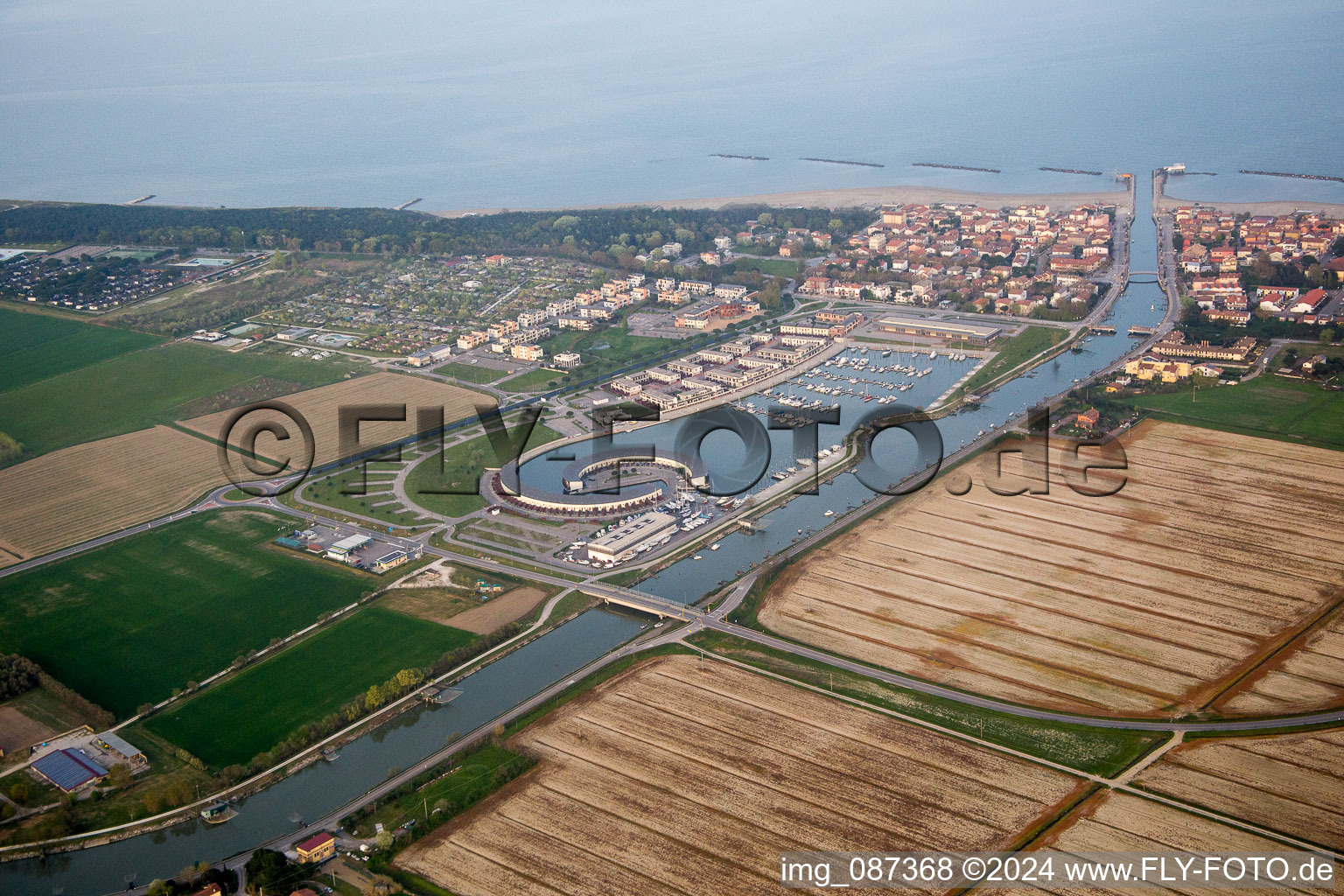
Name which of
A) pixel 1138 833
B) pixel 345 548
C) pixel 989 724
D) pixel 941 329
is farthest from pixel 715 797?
pixel 941 329

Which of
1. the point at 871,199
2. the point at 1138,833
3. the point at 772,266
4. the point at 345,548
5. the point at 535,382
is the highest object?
the point at 871,199

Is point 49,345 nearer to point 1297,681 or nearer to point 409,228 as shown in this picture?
point 409,228

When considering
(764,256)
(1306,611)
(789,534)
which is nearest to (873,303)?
(764,256)

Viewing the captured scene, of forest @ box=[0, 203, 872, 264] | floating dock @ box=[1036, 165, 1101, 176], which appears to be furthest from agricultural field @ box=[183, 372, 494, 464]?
floating dock @ box=[1036, 165, 1101, 176]

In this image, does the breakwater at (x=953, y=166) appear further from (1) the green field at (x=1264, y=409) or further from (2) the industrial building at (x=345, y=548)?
(2) the industrial building at (x=345, y=548)

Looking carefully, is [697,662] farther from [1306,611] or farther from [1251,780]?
[1306,611]

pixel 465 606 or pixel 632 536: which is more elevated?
pixel 632 536

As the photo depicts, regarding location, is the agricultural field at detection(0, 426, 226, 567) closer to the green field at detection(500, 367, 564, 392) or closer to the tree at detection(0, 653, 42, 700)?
the tree at detection(0, 653, 42, 700)
